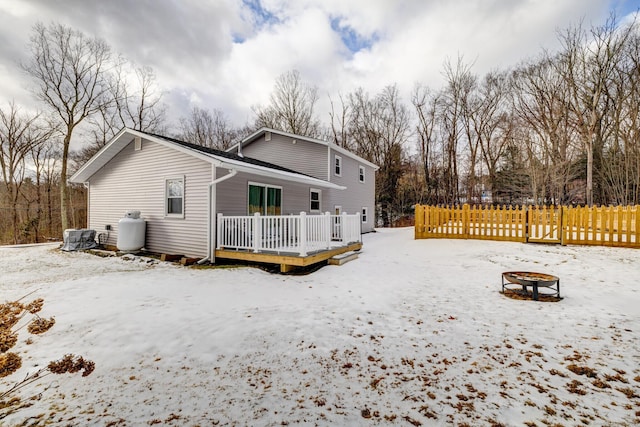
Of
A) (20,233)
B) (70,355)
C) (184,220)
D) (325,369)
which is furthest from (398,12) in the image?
(20,233)

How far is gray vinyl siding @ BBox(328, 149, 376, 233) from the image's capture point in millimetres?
15078

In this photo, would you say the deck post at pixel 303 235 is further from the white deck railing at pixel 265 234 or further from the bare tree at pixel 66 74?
the bare tree at pixel 66 74

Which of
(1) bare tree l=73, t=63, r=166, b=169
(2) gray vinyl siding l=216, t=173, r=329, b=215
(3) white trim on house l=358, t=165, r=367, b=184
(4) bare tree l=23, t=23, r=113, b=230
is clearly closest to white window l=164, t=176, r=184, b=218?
(2) gray vinyl siding l=216, t=173, r=329, b=215

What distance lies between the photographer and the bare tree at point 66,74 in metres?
15.0

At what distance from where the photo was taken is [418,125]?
25875 millimetres

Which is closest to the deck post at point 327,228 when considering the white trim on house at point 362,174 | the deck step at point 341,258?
the deck step at point 341,258

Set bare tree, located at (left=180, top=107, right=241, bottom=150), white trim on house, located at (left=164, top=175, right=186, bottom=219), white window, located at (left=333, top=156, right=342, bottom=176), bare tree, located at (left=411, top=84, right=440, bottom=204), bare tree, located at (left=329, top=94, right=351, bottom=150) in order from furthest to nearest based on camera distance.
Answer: bare tree, located at (left=180, top=107, right=241, bottom=150), bare tree, located at (left=329, top=94, right=351, bottom=150), bare tree, located at (left=411, top=84, right=440, bottom=204), white window, located at (left=333, top=156, right=342, bottom=176), white trim on house, located at (left=164, top=175, right=186, bottom=219)

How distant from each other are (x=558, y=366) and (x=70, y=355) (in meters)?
5.25

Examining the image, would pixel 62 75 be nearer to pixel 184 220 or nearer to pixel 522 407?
pixel 184 220

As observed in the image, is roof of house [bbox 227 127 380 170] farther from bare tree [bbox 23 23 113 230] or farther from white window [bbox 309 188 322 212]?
bare tree [bbox 23 23 113 230]

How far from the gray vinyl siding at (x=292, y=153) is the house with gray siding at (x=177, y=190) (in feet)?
8.11

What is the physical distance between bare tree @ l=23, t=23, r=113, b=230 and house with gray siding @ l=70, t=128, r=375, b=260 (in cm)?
795

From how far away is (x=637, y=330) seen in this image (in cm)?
355

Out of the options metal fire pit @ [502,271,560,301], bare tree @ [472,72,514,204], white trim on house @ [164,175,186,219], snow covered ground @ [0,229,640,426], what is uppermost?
bare tree @ [472,72,514,204]
